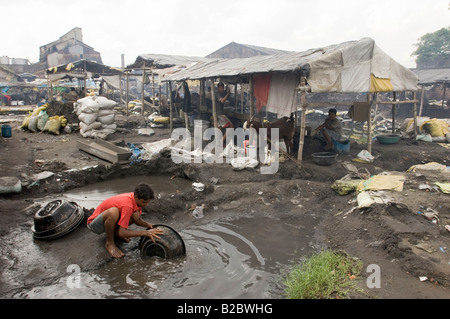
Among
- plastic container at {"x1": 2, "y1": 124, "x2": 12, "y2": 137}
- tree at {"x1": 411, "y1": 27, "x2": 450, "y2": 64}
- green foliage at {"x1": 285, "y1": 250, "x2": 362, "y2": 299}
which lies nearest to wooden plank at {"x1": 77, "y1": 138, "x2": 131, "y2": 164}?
plastic container at {"x1": 2, "y1": 124, "x2": 12, "y2": 137}

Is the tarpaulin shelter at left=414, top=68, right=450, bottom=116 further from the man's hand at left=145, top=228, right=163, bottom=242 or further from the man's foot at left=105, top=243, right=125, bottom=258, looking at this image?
the man's foot at left=105, top=243, right=125, bottom=258

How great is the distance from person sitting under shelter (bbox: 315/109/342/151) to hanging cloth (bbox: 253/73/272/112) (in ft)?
6.65

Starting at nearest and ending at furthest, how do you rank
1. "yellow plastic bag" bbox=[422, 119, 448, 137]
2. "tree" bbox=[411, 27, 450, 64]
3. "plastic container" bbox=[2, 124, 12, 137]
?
1. "plastic container" bbox=[2, 124, 12, 137]
2. "yellow plastic bag" bbox=[422, 119, 448, 137]
3. "tree" bbox=[411, 27, 450, 64]

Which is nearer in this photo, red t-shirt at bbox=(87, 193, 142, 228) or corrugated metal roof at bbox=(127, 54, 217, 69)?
red t-shirt at bbox=(87, 193, 142, 228)

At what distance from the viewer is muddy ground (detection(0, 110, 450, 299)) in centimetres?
400

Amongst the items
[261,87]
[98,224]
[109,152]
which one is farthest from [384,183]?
[109,152]

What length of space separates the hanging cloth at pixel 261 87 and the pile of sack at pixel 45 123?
8.38 meters

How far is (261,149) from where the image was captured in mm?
9742

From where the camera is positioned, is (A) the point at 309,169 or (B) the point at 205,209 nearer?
(B) the point at 205,209
